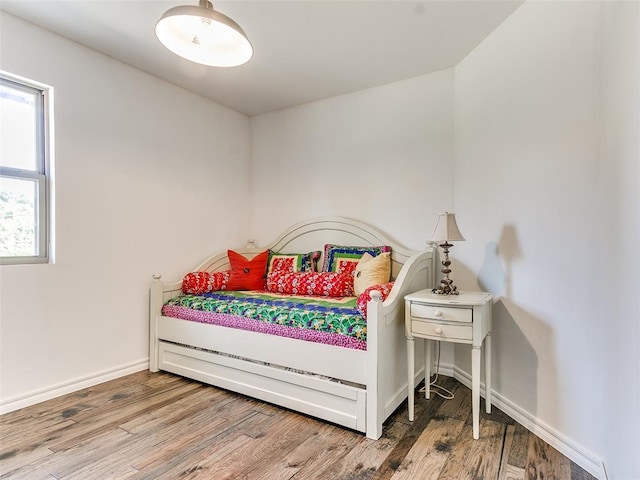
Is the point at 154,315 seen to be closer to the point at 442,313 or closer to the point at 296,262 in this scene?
the point at 296,262

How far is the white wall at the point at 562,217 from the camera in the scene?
1346 millimetres

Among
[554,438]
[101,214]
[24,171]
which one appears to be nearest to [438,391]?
[554,438]

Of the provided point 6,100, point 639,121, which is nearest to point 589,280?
point 639,121

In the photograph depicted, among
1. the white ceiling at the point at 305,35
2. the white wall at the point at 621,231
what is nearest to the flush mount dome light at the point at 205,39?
the white ceiling at the point at 305,35

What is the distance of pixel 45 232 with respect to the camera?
7.59ft

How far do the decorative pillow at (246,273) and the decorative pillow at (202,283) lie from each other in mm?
87

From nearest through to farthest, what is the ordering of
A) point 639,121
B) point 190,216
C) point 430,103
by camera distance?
1. point 639,121
2. point 430,103
3. point 190,216

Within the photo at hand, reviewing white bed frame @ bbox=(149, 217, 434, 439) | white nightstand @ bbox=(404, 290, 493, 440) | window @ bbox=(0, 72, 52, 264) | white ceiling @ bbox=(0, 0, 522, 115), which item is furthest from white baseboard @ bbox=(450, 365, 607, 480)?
window @ bbox=(0, 72, 52, 264)

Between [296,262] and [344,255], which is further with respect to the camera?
[296,262]

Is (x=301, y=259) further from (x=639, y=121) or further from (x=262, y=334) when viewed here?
(x=639, y=121)

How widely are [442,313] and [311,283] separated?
117 centimetres

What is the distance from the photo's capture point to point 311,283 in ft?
9.16

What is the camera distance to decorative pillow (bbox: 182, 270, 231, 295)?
2.86 meters

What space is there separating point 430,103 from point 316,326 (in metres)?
2.02
